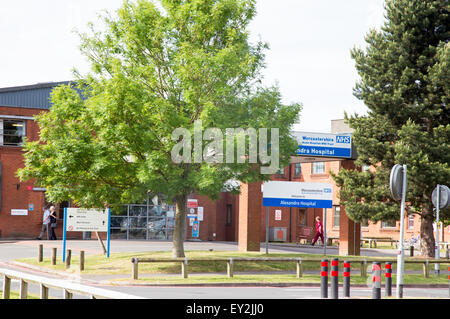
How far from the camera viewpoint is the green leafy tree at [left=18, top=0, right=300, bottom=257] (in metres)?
20.5

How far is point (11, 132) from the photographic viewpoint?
41.7 meters

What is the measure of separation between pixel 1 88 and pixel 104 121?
2463 cm

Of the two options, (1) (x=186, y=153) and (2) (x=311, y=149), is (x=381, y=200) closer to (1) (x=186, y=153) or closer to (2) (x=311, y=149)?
(2) (x=311, y=149)

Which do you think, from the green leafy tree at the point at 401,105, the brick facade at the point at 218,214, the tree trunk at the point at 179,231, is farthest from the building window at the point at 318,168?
the tree trunk at the point at 179,231

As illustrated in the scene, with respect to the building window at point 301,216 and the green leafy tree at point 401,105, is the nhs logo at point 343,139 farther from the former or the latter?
the building window at point 301,216

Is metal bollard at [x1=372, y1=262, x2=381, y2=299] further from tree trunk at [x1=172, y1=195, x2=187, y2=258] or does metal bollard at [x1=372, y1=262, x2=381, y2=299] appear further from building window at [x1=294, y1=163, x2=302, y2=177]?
building window at [x1=294, y1=163, x2=302, y2=177]

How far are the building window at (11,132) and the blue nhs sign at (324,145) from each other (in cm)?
2025

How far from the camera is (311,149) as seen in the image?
29672mm

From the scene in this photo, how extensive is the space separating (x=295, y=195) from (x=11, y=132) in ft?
71.4

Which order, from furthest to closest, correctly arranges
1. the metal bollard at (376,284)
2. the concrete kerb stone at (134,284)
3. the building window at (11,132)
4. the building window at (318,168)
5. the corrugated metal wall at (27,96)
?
the building window at (318,168), the corrugated metal wall at (27,96), the building window at (11,132), the concrete kerb stone at (134,284), the metal bollard at (376,284)

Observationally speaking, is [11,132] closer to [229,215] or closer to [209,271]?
[229,215]

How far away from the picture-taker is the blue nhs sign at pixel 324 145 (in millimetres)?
29578

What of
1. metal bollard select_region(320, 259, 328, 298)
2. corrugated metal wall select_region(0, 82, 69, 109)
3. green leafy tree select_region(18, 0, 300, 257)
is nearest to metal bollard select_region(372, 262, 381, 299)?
metal bollard select_region(320, 259, 328, 298)

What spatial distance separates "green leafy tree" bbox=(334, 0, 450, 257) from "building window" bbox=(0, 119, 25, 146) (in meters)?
22.1
